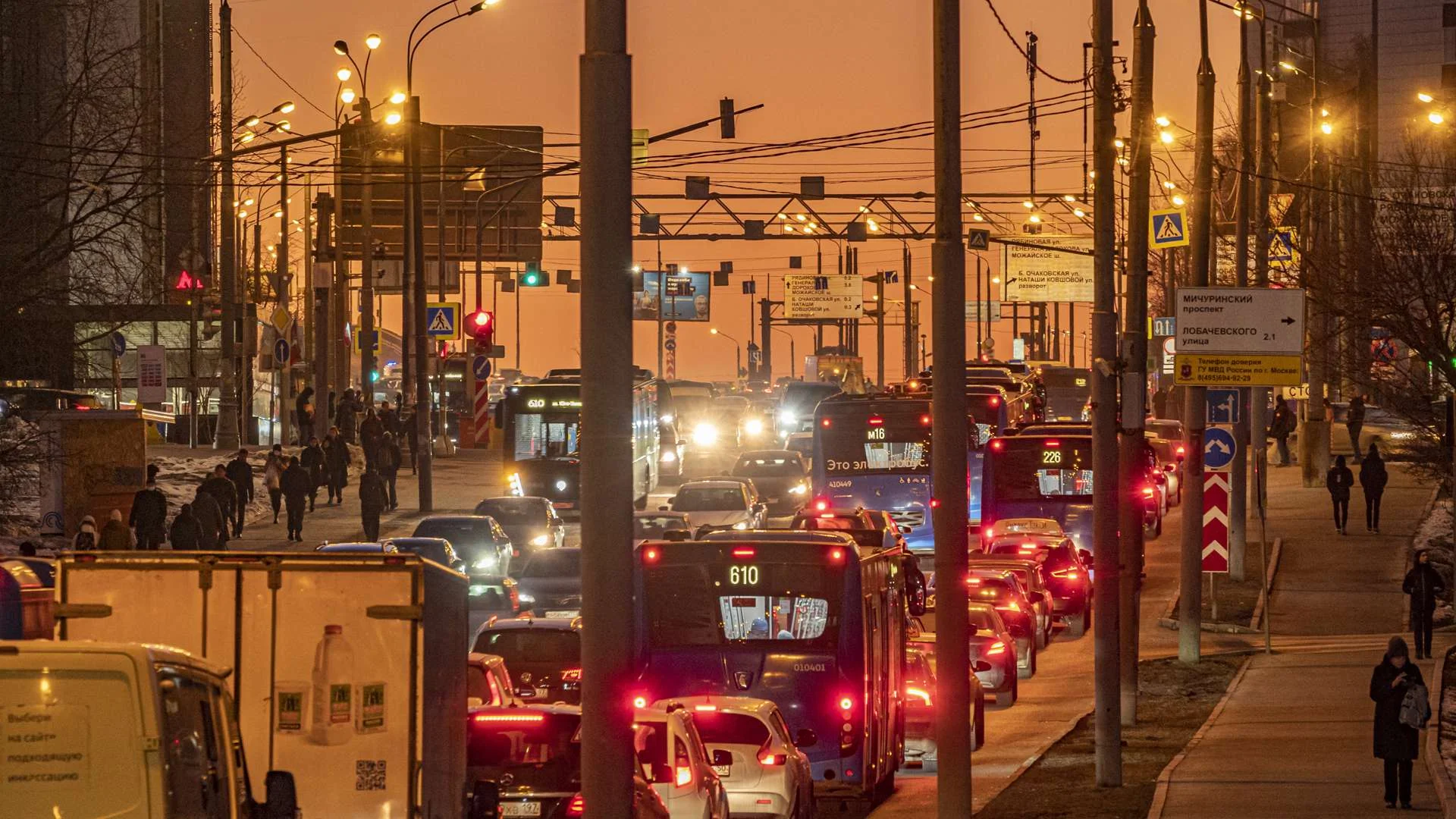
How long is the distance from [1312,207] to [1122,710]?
2735 cm

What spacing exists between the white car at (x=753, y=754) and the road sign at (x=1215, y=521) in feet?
47.9

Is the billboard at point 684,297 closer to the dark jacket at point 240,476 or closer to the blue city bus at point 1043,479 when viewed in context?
the blue city bus at point 1043,479

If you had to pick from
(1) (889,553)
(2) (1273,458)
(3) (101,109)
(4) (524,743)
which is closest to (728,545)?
(1) (889,553)

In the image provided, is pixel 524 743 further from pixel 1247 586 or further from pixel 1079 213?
pixel 1079 213

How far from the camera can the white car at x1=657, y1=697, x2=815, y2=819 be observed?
1627cm

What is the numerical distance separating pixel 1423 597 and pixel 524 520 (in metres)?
17.3

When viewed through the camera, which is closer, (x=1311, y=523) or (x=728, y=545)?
(x=728, y=545)

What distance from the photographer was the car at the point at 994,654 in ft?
88.8

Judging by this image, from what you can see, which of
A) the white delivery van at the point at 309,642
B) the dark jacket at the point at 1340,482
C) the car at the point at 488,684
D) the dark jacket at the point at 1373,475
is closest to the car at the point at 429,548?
the car at the point at 488,684

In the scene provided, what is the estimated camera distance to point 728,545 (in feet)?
63.5

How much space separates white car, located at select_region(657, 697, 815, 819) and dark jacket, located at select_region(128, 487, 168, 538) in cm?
1654

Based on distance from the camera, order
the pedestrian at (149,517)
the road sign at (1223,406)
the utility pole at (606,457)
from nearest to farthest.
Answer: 1. the utility pole at (606,457)
2. the pedestrian at (149,517)
3. the road sign at (1223,406)

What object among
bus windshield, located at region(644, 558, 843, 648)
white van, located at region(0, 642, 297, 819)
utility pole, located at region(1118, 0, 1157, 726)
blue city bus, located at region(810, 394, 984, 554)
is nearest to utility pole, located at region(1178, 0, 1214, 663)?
utility pole, located at region(1118, 0, 1157, 726)

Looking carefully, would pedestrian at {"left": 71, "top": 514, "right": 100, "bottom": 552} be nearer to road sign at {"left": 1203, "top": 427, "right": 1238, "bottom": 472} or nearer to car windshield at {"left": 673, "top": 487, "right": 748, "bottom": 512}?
road sign at {"left": 1203, "top": 427, "right": 1238, "bottom": 472}
